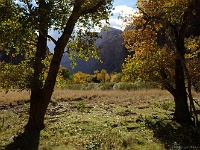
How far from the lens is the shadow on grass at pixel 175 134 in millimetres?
11922

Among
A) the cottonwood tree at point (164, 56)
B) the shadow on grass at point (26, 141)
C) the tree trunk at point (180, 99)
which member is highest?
the cottonwood tree at point (164, 56)

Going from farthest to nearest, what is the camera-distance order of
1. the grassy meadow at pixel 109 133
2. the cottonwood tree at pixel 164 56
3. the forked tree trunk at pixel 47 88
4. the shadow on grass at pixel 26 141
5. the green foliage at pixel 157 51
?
the green foliage at pixel 157 51
the cottonwood tree at pixel 164 56
the forked tree trunk at pixel 47 88
the shadow on grass at pixel 26 141
the grassy meadow at pixel 109 133

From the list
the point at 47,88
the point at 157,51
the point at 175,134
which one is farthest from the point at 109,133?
the point at 157,51

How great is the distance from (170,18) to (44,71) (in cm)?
763

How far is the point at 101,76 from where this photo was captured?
434ft

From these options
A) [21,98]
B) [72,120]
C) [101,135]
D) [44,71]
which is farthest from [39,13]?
[21,98]

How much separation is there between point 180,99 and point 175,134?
3303mm

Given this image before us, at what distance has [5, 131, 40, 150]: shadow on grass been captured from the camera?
1214 centimetres

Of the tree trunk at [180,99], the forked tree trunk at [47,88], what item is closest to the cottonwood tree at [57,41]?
the forked tree trunk at [47,88]

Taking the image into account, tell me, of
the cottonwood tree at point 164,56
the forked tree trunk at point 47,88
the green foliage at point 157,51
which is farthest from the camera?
the green foliage at point 157,51

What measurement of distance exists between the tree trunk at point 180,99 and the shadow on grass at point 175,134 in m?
0.61

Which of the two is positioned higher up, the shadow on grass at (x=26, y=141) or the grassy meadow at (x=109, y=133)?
the grassy meadow at (x=109, y=133)

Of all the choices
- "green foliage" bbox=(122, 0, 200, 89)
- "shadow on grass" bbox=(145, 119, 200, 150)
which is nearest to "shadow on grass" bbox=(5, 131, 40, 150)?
"shadow on grass" bbox=(145, 119, 200, 150)

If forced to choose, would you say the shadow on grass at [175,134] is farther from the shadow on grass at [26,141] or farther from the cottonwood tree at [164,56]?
the shadow on grass at [26,141]
